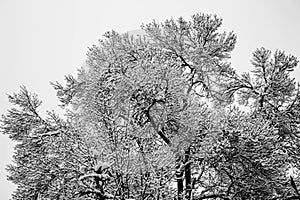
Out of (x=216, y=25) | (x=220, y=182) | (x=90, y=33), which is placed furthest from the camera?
(x=90, y=33)

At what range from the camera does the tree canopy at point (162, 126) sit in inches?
187

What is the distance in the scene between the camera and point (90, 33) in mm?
115938

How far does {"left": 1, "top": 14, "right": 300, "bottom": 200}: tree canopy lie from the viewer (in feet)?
15.5

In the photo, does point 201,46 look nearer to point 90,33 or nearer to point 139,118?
point 139,118

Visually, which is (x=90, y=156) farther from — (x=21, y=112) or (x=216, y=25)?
(x=216, y=25)

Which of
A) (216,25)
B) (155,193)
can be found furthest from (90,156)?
(216,25)

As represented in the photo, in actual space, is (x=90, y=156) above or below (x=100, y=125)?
below

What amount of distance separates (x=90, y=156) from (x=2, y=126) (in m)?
3.42

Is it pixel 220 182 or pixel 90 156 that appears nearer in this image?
pixel 90 156

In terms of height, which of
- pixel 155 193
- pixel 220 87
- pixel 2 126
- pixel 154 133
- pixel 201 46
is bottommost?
pixel 155 193

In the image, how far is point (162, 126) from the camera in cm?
662

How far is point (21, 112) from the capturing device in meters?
7.09

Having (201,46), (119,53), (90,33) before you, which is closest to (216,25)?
(201,46)

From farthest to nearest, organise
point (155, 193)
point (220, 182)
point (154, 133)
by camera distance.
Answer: point (220, 182) < point (154, 133) < point (155, 193)
